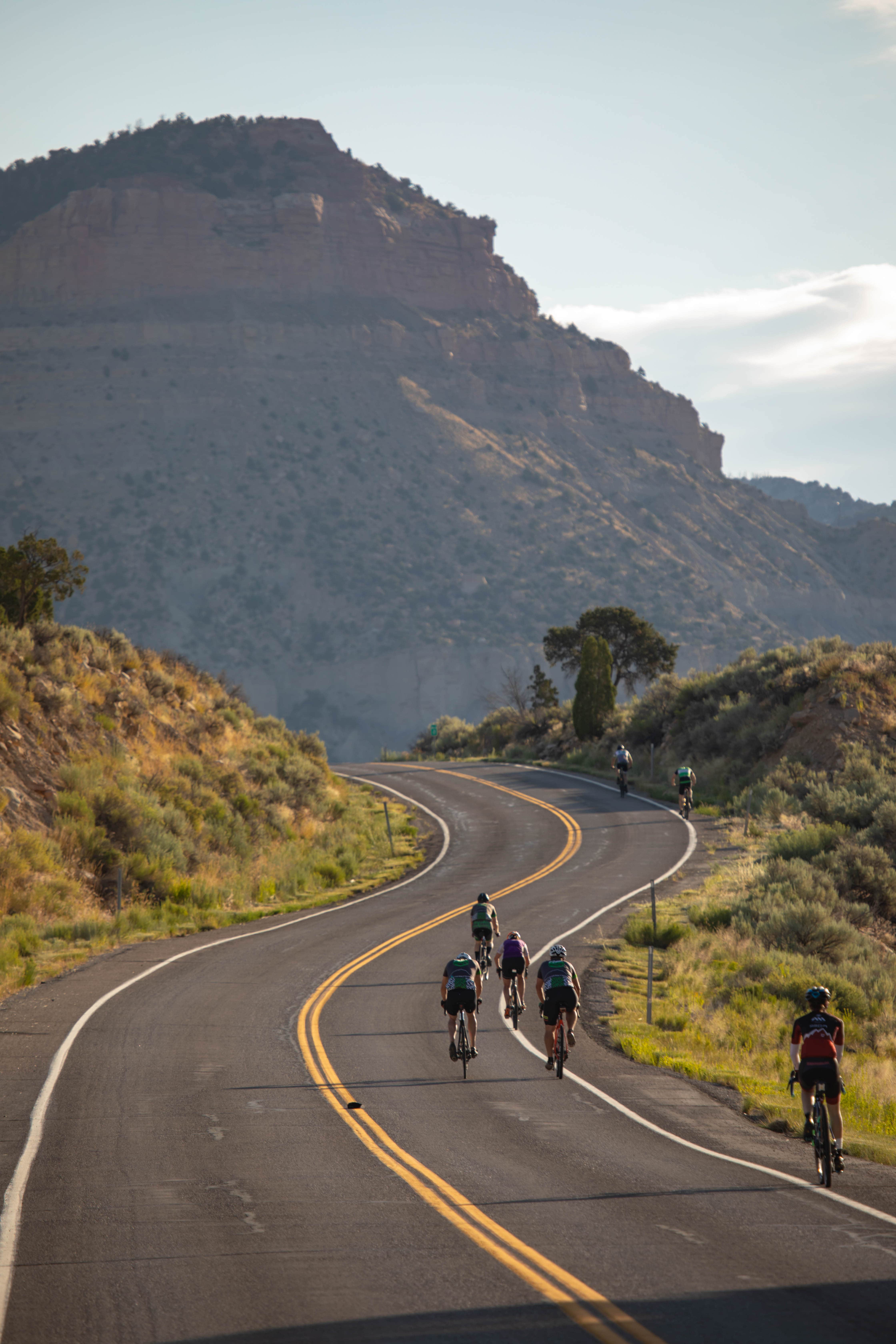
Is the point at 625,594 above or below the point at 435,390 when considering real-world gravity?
below

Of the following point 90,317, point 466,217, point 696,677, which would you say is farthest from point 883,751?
point 466,217

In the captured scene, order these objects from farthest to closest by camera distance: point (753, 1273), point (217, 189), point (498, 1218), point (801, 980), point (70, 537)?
point (217, 189) < point (70, 537) < point (801, 980) < point (498, 1218) < point (753, 1273)

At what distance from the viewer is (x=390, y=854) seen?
114ft

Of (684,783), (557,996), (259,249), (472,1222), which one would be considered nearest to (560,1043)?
(557,996)

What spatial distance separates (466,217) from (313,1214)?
617ft

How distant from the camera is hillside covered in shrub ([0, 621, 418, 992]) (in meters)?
22.4

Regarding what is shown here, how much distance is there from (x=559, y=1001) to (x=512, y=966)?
2.36m

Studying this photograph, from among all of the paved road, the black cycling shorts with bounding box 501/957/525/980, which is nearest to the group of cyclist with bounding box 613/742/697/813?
the paved road

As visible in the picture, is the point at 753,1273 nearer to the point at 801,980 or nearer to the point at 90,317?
the point at 801,980

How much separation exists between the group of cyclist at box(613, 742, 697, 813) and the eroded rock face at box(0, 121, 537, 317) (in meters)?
126

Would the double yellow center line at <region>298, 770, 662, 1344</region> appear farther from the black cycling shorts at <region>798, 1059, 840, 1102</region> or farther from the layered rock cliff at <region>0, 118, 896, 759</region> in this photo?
the layered rock cliff at <region>0, 118, 896, 759</region>

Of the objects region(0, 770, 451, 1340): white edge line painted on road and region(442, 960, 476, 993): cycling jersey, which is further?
region(442, 960, 476, 993): cycling jersey

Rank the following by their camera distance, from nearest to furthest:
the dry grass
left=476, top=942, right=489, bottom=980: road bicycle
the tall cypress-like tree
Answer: the dry grass, left=476, top=942, right=489, bottom=980: road bicycle, the tall cypress-like tree

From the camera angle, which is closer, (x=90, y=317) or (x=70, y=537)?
(x=70, y=537)
